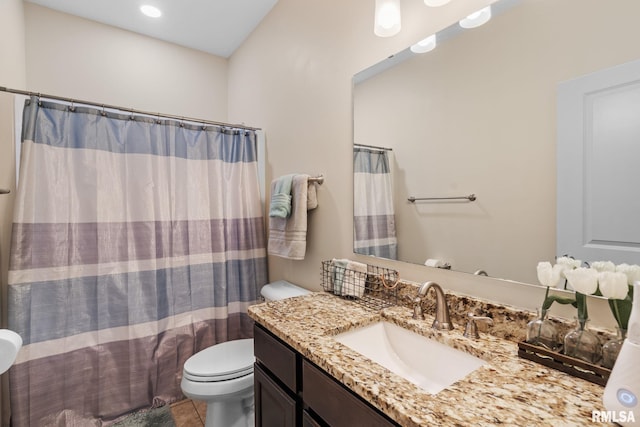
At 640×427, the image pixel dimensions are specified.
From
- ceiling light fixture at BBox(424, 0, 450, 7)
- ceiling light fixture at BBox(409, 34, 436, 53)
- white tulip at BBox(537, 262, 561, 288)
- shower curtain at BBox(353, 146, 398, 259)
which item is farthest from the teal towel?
white tulip at BBox(537, 262, 561, 288)

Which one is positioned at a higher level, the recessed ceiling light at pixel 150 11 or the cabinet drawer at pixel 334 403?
the recessed ceiling light at pixel 150 11

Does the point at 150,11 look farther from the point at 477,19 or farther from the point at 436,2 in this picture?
the point at 477,19

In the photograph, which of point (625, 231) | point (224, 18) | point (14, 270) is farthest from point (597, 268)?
point (224, 18)

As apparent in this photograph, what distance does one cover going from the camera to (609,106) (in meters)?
0.72

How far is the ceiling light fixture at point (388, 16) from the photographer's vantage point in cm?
112

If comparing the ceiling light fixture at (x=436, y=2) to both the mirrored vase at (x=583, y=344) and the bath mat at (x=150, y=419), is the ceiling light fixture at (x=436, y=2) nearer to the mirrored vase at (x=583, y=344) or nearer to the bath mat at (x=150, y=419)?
the mirrored vase at (x=583, y=344)

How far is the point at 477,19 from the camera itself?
3.19 feet

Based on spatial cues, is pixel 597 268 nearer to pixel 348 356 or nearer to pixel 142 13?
pixel 348 356

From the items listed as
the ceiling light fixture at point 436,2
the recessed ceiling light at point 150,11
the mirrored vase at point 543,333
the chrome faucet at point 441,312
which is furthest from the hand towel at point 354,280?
the recessed ceiling light at point 150,11

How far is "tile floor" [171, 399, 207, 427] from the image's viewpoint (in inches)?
69.3

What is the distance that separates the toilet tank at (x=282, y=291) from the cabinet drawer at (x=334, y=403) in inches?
31.6

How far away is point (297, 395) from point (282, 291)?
87 cm

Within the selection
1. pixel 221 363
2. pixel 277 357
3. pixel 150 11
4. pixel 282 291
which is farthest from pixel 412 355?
pixel 150 11

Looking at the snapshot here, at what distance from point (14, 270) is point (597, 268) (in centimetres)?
240
